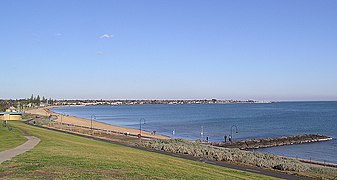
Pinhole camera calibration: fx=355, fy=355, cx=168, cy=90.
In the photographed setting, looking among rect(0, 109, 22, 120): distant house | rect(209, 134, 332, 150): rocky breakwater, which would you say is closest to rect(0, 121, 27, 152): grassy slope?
rect(209, 134, 332, 150): rocky breakwater

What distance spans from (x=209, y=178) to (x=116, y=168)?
4.50 meters

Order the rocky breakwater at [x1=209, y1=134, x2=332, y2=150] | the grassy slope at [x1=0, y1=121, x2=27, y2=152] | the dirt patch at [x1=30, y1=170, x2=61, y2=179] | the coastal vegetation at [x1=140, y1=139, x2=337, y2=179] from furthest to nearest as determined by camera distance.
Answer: the rocky breakwater at [x1=209, y1=134, x2=332, y2=150]
the coastal vegetation at [x1=140, y1=139, x2=337, y2=179]
the grassy slope at [x1=0, y1=121, x2=27, y2=152]
the dirt patch at [x1=30, y1=170, x2=61, y2=179]

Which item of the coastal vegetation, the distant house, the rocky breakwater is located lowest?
the rocky breakwater

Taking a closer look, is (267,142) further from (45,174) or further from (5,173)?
(5,173)

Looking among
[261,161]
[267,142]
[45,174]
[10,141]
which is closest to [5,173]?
[45,174]

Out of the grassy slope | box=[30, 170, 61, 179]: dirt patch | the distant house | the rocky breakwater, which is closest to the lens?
box=[30, 170, 61, 179]: dirt patch

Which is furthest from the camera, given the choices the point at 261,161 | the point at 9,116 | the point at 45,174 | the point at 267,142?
the point at 9,116

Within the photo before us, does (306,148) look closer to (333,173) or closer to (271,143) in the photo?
(271,143)

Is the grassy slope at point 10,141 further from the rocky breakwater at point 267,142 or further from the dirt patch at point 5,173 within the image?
the rocky breakwater at point 267,142

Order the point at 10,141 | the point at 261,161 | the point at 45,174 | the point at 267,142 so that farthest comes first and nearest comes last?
the point at 267,142 → the point at 261,161 → the point at 10,141 → the point at 45,174

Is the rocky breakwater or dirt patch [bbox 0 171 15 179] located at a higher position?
dirt patch [bbox 0 171 15 179]

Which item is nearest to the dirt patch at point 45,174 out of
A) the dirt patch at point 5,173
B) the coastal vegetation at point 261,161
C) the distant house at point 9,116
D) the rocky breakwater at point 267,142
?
the dirt patch at point 5,173

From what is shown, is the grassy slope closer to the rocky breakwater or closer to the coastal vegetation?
the coastal vegetation

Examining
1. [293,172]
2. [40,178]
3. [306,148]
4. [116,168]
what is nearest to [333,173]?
[293,172]
